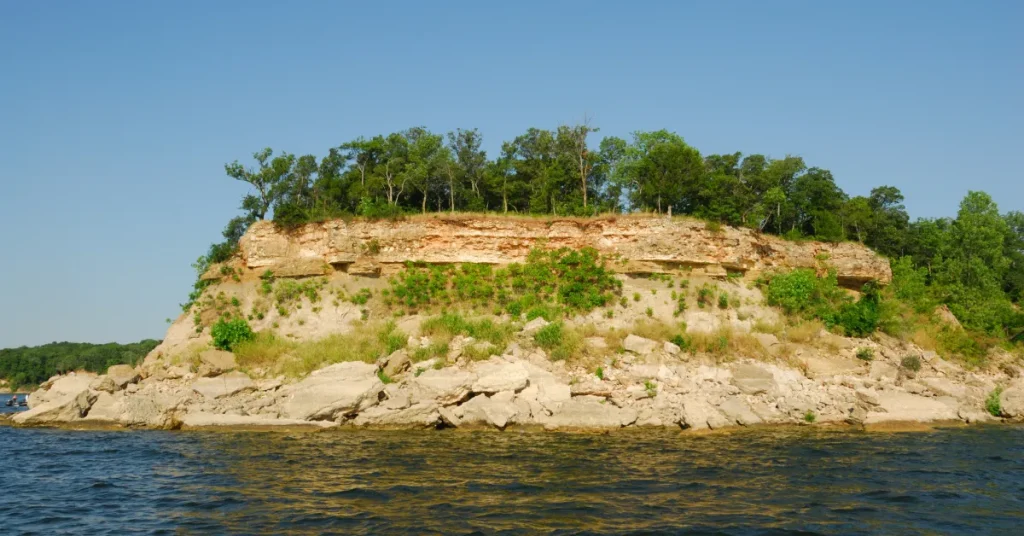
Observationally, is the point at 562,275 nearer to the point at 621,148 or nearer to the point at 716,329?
the point at 716,329

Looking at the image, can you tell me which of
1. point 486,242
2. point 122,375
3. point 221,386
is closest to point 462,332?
point 486,242

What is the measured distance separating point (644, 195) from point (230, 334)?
2294 centimetres

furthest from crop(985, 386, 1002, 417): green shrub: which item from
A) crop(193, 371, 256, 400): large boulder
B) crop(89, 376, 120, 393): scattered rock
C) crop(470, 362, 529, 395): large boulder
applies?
crop(89, 376, 120, 393): scattered rock

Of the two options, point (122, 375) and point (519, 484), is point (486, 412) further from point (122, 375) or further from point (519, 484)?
point (122, 375)

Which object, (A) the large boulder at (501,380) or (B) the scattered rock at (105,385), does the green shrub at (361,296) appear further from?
(A) the large boulder at (501,380)

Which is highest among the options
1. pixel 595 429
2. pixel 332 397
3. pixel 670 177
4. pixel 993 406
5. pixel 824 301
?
pixel 670 177

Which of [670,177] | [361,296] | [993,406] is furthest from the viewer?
[670,177]

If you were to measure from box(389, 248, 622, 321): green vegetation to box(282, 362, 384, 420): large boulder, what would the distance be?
9247 mm

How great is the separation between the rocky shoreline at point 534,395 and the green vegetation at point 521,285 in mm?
4715

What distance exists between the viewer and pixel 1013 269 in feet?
152

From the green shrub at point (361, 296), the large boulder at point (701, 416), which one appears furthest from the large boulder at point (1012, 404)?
the green shrub at point (361, 296)

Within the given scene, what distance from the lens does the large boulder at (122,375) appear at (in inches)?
1033

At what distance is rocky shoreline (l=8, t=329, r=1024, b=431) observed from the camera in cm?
2158

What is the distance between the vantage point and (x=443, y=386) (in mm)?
22547
